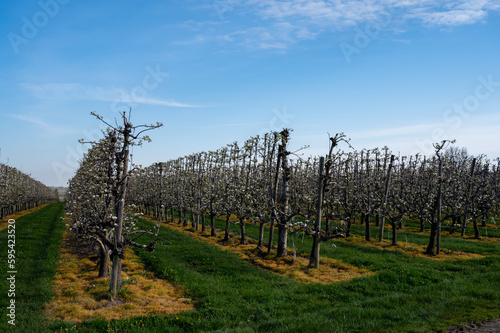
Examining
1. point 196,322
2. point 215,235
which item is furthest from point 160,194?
point 196,322

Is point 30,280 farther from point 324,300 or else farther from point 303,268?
point 303,268

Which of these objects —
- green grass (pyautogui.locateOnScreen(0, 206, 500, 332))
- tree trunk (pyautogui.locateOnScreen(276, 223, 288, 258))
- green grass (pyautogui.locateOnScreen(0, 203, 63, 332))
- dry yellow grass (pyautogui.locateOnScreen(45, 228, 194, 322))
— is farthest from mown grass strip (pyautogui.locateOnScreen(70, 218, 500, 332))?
tree trunk (pyautogui.locateOnScreen(276, 223, 288, 258))

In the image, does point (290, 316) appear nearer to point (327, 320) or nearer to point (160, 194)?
point (327, 320)

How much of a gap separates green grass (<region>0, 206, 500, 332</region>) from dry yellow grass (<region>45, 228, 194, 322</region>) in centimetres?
65

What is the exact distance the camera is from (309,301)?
1384cm

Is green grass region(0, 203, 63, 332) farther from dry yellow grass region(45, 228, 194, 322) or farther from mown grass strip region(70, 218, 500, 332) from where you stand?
mown grass strip region(70, 218, 500, 332)

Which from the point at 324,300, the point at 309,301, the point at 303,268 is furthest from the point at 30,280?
the point at 303,268

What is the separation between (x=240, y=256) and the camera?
25172 millimetres

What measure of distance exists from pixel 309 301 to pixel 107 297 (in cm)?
975

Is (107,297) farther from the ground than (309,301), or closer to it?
closer to it

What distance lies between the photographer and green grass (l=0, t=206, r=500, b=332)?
10.6 meters

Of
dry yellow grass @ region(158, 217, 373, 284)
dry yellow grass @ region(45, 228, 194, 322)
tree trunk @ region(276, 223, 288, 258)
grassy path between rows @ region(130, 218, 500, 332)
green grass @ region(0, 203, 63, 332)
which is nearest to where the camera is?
grassy path between rows @ region(130, 218, 500, 332)

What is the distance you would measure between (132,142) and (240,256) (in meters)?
14.5

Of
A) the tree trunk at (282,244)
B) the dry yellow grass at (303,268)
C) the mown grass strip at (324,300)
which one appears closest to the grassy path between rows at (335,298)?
the mown grass strip at (324,300)
